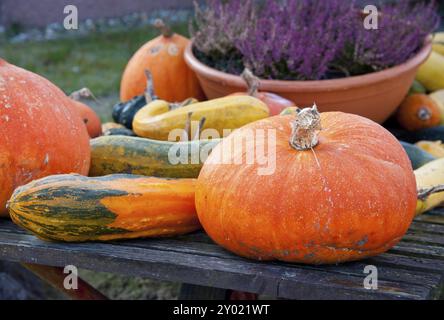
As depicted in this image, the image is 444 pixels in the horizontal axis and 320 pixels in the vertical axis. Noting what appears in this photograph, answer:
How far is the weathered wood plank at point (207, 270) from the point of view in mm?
1269

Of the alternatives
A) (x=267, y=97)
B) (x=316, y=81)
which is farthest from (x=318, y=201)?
(x=316, y=81)

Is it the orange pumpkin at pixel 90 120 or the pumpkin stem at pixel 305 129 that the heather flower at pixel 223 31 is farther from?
the pumpkin stem at pixel 305 129

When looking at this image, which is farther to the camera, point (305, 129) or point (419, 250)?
point (419, 250)

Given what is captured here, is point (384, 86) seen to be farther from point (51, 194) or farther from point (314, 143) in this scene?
point (51, 194)

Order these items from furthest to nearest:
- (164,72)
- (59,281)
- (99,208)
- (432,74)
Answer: (432,74), (164,72), (59,281), (99,208)

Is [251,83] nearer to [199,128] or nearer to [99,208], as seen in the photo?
[199,128]

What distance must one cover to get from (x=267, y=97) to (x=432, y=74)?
1.08 metres

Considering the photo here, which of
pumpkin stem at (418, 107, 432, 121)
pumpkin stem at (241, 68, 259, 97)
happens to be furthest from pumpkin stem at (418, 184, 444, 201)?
pumpkin stem at (418, 107, 432, 121)

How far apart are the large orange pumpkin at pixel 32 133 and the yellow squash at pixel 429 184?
0.86 meters

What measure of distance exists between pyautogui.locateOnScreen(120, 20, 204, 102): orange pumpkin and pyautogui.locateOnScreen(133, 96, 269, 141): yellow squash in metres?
0.63

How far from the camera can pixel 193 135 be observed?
6.31ft

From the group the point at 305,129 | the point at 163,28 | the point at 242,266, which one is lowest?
the point at 242,266

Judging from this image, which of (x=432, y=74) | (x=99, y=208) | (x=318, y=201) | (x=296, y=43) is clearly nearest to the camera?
(x=318, y=201)

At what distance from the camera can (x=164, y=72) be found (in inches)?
103
